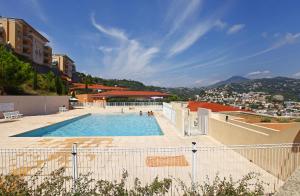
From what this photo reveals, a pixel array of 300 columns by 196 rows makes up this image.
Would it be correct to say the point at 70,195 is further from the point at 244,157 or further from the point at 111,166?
the point at 244,157

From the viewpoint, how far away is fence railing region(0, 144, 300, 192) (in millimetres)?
7637

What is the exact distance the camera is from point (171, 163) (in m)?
9.10

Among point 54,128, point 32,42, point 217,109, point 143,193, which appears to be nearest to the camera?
point 143,193

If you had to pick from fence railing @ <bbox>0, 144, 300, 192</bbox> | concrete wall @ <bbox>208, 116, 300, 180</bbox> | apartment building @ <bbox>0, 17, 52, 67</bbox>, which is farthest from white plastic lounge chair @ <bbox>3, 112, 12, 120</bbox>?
apartment building @ <bbox>0, 17, 52, 67</bbox>

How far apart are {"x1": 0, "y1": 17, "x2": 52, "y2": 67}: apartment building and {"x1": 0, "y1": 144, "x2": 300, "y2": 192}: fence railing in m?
43.9

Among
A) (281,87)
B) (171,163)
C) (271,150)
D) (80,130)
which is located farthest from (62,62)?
(271,150)

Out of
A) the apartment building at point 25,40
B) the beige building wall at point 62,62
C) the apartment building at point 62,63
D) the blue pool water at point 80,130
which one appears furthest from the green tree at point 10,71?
the beige building wall at point 62,62

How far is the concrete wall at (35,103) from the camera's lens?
25.5 meters

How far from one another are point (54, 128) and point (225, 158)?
14675 millimetres

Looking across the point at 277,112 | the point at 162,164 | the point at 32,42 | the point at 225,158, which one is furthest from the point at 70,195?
the point at 32,42

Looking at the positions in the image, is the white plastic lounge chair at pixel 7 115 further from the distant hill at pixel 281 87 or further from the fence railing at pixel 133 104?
the distant hill at pixel 281 87

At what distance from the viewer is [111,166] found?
8.74 meters

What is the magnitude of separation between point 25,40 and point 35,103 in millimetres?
30380

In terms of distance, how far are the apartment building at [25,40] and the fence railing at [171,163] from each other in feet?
144
